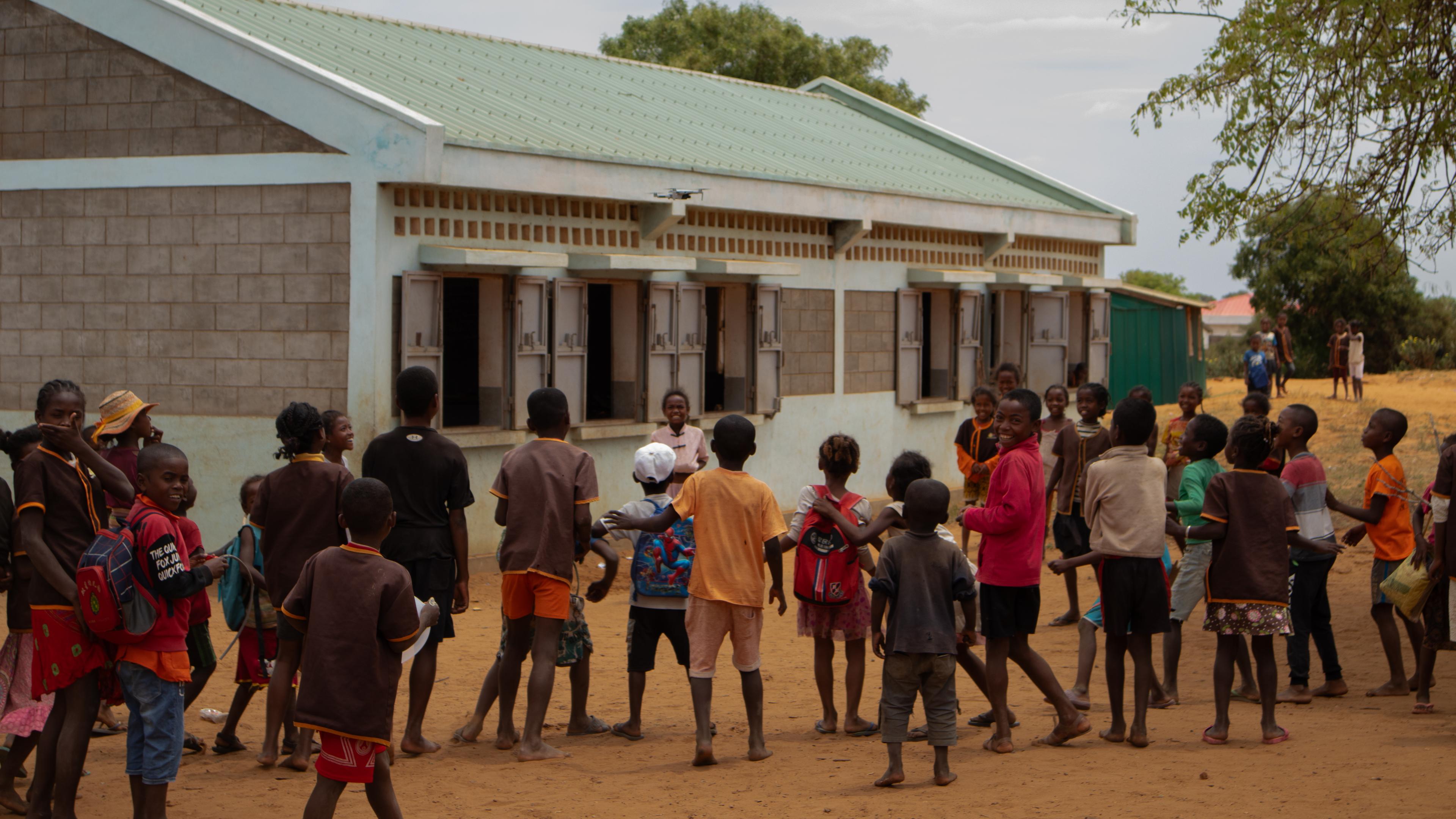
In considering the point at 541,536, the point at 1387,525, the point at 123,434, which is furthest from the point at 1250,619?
the point at 123,434

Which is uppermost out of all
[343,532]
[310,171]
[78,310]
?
[310,171]

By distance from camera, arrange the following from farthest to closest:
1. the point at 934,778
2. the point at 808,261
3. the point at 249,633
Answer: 1. the point at 808,261
2. the point at 249,633
3. the point at 934,778

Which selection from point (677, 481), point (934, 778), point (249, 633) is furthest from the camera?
point (677, 481)

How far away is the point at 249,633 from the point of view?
5750 mm

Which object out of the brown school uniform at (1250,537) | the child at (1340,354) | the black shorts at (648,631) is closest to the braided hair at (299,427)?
the black shorts at (648,631)

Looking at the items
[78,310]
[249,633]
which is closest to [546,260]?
[78,310]

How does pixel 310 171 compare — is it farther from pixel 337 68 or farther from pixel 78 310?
pixel 78 310

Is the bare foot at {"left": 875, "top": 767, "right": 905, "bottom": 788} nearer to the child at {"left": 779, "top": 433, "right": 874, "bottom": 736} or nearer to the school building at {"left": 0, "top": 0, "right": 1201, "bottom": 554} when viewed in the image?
the child at {"left": 779, "top": 433, "right": 874, "bottom": 736}

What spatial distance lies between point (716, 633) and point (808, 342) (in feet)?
27.9

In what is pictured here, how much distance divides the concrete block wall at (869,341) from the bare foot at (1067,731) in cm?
878

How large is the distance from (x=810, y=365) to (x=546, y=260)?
406 cm

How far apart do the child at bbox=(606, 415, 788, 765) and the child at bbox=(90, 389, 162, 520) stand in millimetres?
1882

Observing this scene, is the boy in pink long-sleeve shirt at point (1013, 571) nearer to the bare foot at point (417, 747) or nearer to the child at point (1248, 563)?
the child at point (1248, 563)

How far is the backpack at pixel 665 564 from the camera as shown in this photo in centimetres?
594
